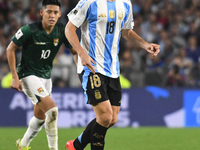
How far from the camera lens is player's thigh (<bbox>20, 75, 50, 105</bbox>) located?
547cm

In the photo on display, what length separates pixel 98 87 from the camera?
178 inches

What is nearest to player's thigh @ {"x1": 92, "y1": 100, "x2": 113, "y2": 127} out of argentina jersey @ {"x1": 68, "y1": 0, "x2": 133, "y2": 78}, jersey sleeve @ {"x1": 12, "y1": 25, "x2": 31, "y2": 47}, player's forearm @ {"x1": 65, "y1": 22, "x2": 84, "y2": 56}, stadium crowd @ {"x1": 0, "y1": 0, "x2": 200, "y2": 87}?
argentina jersey @ {"x1": 68, "y1": 0, "x2": 133, "y2": 78}

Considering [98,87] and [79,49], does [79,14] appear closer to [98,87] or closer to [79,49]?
[79,49]

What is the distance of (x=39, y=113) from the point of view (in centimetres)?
573

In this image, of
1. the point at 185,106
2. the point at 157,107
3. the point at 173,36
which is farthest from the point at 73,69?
the point at 173,36

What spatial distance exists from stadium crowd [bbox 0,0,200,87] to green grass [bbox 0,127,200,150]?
1.66 metres

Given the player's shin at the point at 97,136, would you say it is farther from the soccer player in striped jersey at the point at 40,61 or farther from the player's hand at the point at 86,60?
the soccer player in striped jersey at the point at 40,61

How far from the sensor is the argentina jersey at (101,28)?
14.8 ft

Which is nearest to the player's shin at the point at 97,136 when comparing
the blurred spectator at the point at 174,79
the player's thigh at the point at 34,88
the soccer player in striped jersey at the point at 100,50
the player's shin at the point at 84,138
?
the soccer player in striped jersey at the point at 100,50

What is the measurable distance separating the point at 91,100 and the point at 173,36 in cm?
902

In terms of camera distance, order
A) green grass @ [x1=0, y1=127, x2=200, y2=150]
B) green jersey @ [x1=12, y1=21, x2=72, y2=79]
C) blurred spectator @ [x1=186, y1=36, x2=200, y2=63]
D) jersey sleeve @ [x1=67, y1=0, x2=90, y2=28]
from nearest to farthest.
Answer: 1. jersey sleeve @ [x1=67, y1=0, x2=90, y2=28]
2. green jersey @ [x1=12, y1=21, x2=72, y2=79]
3. green grass @ [x1=0, y1=127, x2=200, y2=150]
4. blurred spectator @ [x1=186, y1=36, x2=200, y2=63]

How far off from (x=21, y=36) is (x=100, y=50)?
1.41 meters

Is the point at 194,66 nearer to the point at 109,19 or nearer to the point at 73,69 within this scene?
the point at 73,69

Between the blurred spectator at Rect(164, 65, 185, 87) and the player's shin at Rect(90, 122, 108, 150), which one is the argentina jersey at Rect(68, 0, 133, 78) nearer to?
the player's shin at Rect(90, 122, 108, 150)
